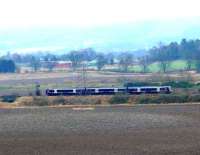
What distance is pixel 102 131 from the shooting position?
19.4 m

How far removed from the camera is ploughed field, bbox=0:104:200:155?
16.2 meters

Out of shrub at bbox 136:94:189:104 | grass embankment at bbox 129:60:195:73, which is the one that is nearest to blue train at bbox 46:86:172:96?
shrub at bbox 136:94:189:104

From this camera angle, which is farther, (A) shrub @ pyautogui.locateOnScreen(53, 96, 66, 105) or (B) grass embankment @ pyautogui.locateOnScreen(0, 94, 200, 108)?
(A) shrub @ pyautogui.locateOnScreen(53, 96, 66, 105)

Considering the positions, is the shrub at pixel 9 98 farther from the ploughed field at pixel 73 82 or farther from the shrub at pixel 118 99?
the shrub at pixel 118 99

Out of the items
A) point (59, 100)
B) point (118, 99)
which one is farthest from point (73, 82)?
point (118, 99)

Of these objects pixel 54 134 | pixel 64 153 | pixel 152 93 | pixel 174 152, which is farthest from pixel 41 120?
pixel 152 93

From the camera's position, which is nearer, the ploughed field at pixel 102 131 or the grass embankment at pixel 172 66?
the ploughed field at pixel 102 131

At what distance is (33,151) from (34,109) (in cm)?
1177

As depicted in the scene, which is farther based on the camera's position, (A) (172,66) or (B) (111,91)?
(A) (172,66)

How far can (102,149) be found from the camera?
16031mm

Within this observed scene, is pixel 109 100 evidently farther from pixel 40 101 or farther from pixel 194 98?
pixel 194 98

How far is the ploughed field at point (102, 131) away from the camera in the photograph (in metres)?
16.2

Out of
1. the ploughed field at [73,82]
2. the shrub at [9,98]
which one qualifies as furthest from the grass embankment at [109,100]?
the ploughed field at [73,82]

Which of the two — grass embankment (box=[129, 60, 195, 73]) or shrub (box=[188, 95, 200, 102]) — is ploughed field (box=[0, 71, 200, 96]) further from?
shrub (box=[188, 95, 200, 102])
